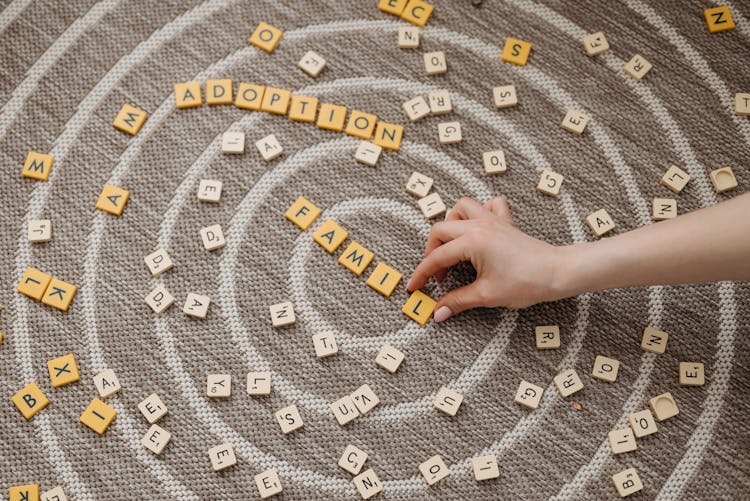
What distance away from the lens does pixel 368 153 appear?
122 cm

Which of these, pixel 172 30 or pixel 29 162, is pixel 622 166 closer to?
pixel 172 30

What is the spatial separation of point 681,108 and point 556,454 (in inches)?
24.5

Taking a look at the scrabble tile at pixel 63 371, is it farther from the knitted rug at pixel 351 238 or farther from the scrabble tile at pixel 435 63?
the scrabble tile at pixel 435 63

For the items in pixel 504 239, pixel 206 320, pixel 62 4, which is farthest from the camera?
pixel 62 4

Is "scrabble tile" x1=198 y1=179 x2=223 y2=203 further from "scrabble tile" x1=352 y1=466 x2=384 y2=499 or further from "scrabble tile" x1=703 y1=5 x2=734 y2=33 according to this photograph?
"scrabble tile" x1=703 y1=5 x2=734 y2=33

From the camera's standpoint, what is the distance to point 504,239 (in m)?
1.06

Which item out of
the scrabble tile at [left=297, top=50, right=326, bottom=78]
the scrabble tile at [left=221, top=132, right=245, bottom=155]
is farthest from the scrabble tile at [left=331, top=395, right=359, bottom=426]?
the scrabble tile at [left=297, top=50, right=326, bottom=78]

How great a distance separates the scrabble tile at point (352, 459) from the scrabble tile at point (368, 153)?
465mm

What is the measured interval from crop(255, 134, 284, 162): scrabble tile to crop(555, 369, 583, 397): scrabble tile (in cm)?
59

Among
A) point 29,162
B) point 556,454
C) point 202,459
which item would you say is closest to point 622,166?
point 556,454

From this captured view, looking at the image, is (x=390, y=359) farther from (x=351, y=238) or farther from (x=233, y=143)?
(x=233, y=143)

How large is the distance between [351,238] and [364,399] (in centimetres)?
26

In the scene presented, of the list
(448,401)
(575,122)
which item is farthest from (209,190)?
(575,122)

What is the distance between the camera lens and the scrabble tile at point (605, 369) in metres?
1.15
